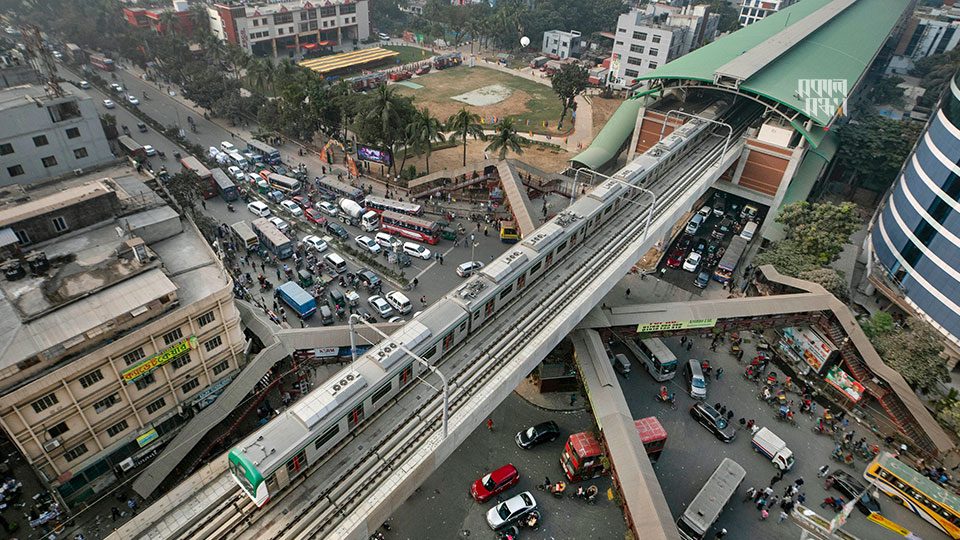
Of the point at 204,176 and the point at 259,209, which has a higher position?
the point at 204,176

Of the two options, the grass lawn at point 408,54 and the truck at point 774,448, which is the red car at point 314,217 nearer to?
the truck at point 774,448

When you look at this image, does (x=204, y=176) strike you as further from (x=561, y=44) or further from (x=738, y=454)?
(x=561, y=44)

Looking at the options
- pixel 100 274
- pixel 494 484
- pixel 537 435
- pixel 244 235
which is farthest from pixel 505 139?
pixel 100 274

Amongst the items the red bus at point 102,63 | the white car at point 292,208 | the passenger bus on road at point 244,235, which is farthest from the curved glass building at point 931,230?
the red bus at point 102,63

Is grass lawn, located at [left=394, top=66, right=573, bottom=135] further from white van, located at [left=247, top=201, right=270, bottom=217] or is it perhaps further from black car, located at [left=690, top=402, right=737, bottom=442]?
black car, located at [left=690, top=402, right=737, bottom=442]

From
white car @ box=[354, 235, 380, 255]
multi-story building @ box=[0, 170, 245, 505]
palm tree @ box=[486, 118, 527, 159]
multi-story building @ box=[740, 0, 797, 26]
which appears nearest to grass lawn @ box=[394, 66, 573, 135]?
palm tree @ box=[486, 118, 527, 159]

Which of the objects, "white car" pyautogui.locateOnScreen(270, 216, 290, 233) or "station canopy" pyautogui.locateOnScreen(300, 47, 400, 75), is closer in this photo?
"white car" pyautogui.locateOnScreen(270, 216, 290, 233)

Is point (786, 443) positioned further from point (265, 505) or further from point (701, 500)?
point (265, 505)
